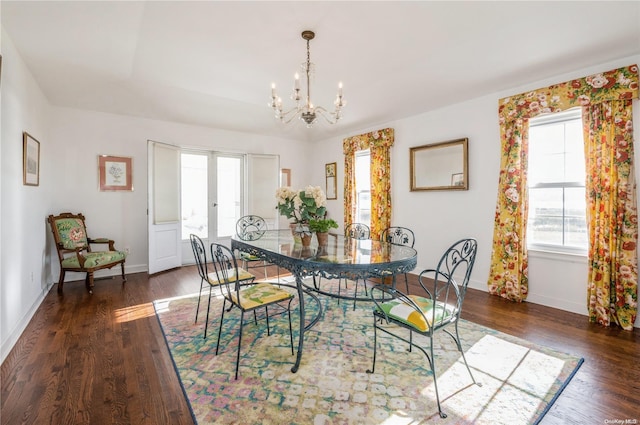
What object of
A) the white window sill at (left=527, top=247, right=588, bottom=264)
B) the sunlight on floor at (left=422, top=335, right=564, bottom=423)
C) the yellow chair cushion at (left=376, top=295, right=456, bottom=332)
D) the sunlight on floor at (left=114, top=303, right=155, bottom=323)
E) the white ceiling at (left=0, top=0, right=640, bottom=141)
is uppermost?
the white ceiling at (left=0, top=0, right=640, bottom=141)

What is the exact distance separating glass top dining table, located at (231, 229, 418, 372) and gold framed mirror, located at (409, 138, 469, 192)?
Result: 6.46 feet

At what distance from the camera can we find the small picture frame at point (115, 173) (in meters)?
4.57

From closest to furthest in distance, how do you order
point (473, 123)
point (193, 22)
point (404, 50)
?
point (193, 22) < point (404, 50) < point (473, 123)

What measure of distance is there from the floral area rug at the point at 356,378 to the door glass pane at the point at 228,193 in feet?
10.4

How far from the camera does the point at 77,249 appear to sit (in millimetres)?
3750

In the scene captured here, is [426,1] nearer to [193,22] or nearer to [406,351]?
[193,22]

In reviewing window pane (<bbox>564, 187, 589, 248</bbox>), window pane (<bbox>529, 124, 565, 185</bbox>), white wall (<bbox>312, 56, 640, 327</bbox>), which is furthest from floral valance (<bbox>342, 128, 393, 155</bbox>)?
window pane (<bbox>564, 187, 589, 248</bbox>)

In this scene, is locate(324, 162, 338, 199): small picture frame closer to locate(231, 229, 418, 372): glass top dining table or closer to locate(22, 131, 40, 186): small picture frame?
locate(231, 229, 418, 372): glass top dining table

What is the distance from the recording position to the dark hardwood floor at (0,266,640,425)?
167 cm

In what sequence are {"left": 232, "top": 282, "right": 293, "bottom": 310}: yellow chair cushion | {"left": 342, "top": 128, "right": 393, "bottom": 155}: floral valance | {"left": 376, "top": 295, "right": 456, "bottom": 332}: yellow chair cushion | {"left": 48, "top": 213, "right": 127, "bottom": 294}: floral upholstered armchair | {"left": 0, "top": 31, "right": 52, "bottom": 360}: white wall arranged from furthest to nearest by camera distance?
{"left": 342, "top": 128, "right": 393, "bottom": 155}: floral valance < {"left": 48, "top": 213, "right": 127, "bottom": 294}: floral upholstered armchair < {"left": 0, "top": 31, "right": 52, "bottom": 360}: white wall < {"left": 232, "top": 282, "right": 293, "bottom": 310}: yellow chair cushion < {"left": 376, "top": 295, "right": 456, "bottom": 332}: yellow chair cushion

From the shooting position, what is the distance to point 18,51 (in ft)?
9.31

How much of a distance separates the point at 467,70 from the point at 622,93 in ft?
4.50

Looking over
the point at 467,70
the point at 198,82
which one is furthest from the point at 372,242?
the point at 198,82

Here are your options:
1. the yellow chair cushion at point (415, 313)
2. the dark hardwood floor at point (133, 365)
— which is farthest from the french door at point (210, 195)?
the yellow chair cushion at point (415, 313)
